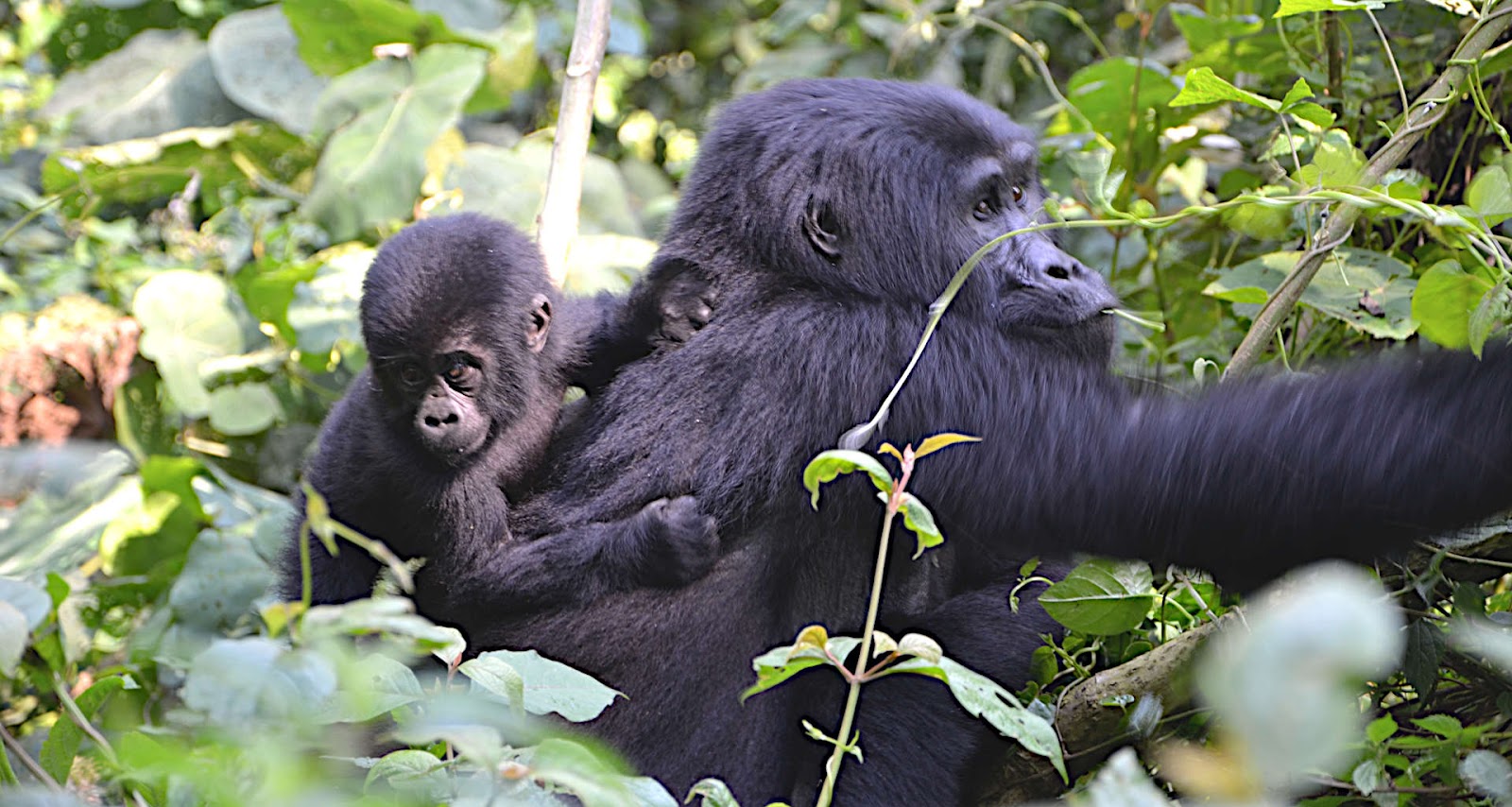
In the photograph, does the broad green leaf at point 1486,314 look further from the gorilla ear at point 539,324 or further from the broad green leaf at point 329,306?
the broad green leaf at point 329,306

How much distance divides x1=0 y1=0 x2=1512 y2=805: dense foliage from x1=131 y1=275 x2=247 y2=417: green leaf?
0.01 metres

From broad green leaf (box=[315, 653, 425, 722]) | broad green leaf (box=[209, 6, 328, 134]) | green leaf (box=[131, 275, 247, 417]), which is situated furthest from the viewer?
broad green leaf (box=[209, 6, 328, 134])

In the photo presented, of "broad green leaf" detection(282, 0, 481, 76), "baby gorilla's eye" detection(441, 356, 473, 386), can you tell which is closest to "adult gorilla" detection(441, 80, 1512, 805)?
"baby gorilla's eye" detection(441, 356, 473, 386)

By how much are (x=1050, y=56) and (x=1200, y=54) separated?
2.39 meters

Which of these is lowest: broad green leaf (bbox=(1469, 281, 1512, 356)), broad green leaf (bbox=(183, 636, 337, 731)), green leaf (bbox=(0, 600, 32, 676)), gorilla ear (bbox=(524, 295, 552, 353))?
green leaf (bbox=(0, 600, 32, 676))

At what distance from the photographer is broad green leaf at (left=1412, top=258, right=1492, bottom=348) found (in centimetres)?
180

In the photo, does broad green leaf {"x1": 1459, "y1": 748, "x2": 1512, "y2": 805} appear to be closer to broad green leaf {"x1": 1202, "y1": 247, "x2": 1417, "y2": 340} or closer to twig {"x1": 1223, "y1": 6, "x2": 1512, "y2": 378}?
twig {"x1": 1223, "y1": 6, "x2": 1512, "y2": 378}

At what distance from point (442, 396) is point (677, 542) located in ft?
1.95

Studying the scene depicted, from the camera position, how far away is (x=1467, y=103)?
2500 mm

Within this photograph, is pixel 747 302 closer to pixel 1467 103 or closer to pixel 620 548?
pixel 620 548

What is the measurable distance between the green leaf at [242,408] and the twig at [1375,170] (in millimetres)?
3117

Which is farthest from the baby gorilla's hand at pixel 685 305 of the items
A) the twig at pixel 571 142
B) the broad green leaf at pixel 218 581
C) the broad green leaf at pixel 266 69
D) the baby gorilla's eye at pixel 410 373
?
the broad green leaf at pixel 266 69

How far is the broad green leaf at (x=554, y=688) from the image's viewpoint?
1.39 m

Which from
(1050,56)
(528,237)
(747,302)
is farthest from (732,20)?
(747,302)
